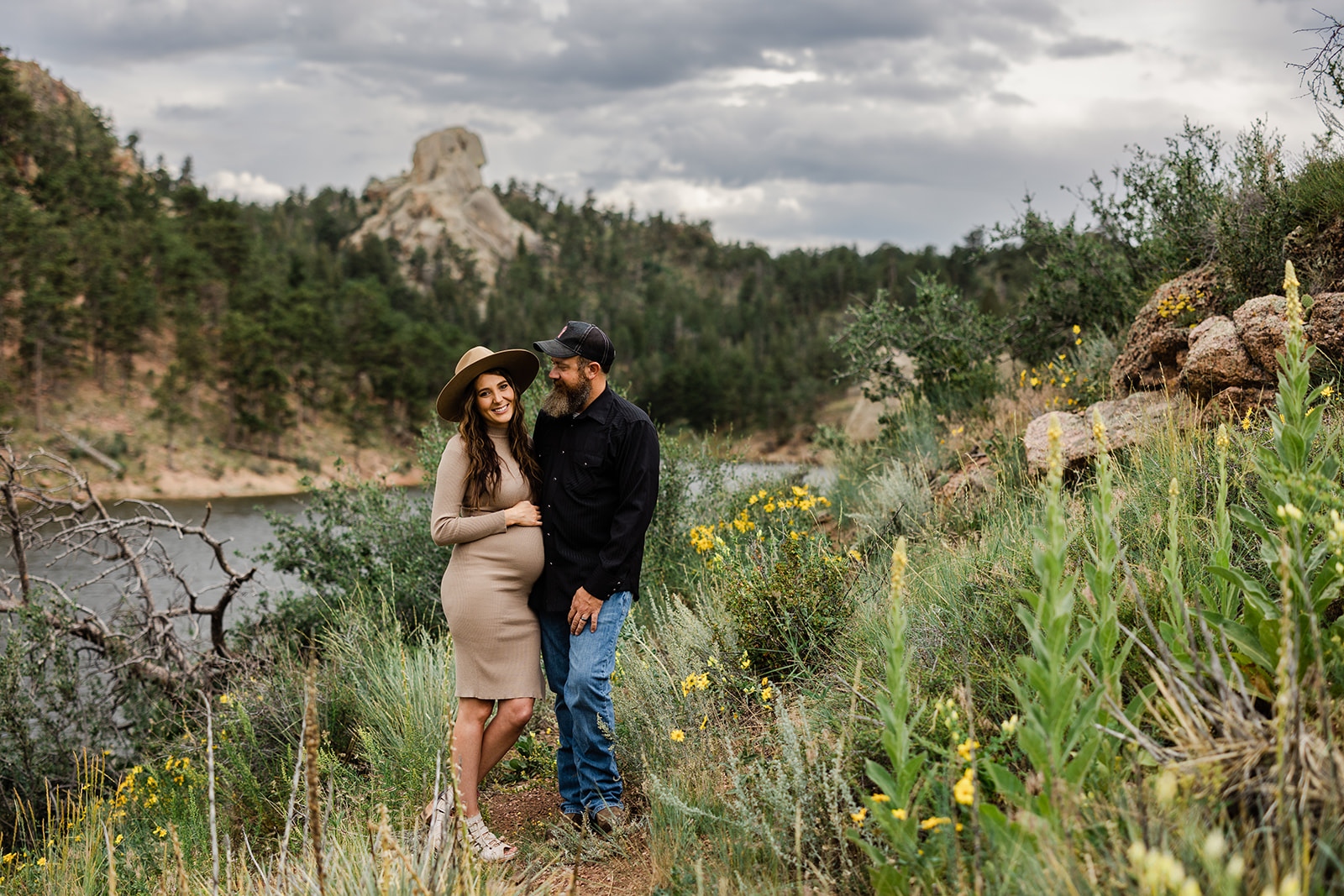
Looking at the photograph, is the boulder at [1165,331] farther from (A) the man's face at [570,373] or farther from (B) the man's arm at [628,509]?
(A) the man's face at [570,373]

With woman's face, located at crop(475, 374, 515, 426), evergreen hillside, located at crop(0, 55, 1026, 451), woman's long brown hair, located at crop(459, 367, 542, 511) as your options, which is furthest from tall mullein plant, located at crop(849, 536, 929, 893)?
evergreen hillside, located at crop(0, 55, 1026, 451)

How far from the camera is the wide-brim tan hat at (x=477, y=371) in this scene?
3.96m

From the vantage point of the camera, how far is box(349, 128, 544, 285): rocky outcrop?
104 m

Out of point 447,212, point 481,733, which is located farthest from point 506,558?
point 447,212

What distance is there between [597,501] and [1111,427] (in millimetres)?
4371

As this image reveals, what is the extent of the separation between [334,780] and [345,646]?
170 cm

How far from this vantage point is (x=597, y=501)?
387 cm

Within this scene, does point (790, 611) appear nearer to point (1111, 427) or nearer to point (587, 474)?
point (587, 474)

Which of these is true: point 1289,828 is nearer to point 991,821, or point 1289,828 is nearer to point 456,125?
point 991,821

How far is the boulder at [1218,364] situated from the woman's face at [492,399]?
16.3 ft

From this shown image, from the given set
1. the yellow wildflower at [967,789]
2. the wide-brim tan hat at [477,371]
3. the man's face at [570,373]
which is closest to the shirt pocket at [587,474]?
the man's face at [570,373]

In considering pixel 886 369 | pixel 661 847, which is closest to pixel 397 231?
pixel 886 369

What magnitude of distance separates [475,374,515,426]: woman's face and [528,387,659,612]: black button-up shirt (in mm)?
333

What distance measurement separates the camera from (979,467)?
24.7 feet
